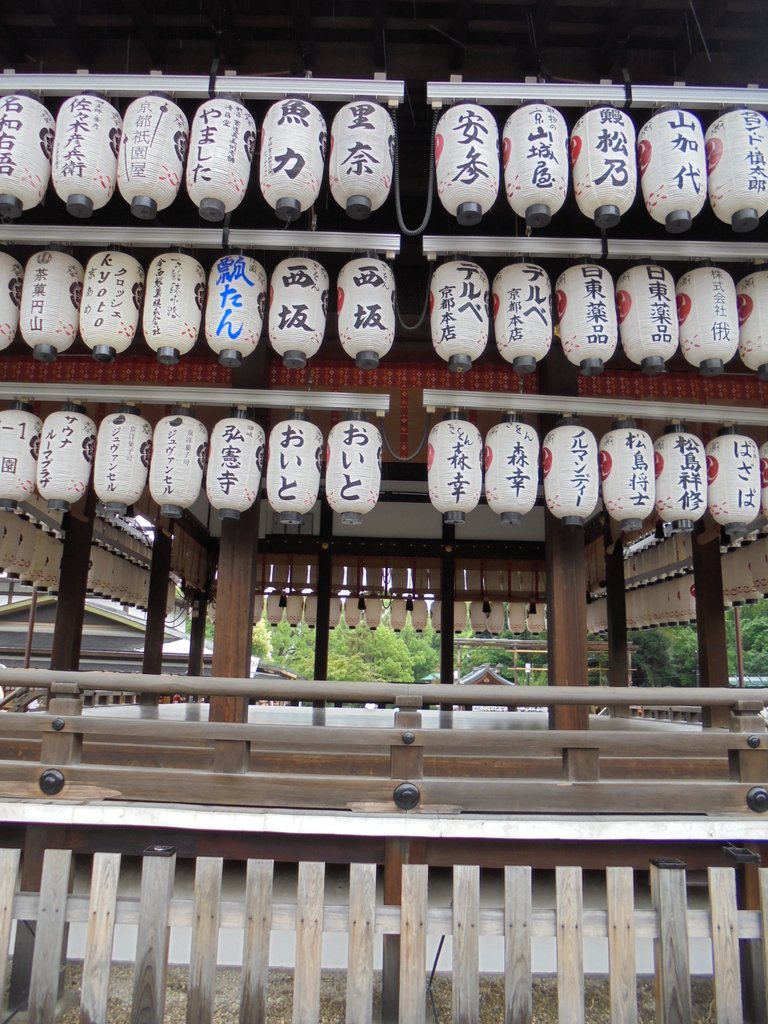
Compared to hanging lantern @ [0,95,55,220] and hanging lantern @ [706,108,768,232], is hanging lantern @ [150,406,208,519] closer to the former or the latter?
hanging lantern @ [0,95,55,220]

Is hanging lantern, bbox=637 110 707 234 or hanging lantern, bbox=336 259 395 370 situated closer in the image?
hanging lantern, bbox=637 110 707 234

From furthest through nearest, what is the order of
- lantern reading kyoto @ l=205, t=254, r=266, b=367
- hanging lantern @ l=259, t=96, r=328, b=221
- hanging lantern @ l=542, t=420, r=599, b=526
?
hanging lantern @ l=542, t=420, r=599, b=526 < lantern reading kyoto @ l=205, t=254, r=266, b=367 < hanging lantern @ l=259, t=96, r=328, b=221

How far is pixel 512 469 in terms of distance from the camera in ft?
15.9

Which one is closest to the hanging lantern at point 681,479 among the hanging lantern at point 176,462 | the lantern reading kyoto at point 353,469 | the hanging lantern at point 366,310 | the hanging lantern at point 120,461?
the lantern reading kyoto at point 353,469

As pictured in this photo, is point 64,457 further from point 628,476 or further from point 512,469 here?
point 628,476

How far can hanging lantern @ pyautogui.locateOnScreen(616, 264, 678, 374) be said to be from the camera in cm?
466

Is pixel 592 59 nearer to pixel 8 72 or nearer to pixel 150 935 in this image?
pixel 8 72

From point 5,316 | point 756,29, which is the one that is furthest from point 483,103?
point 5,316

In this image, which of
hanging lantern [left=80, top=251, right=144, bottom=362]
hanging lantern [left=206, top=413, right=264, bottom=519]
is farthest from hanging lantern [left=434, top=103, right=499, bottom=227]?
hanging lantern [left=80, top=251, right=144, bottom=362]

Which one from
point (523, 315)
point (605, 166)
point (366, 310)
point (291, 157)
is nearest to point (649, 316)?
point (523, 315)

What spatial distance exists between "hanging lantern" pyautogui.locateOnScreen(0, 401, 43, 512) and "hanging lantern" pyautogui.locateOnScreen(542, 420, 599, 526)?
369 cm

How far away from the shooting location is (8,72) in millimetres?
4680

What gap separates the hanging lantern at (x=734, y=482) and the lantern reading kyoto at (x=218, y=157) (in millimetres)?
3739

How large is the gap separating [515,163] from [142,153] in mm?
2332
